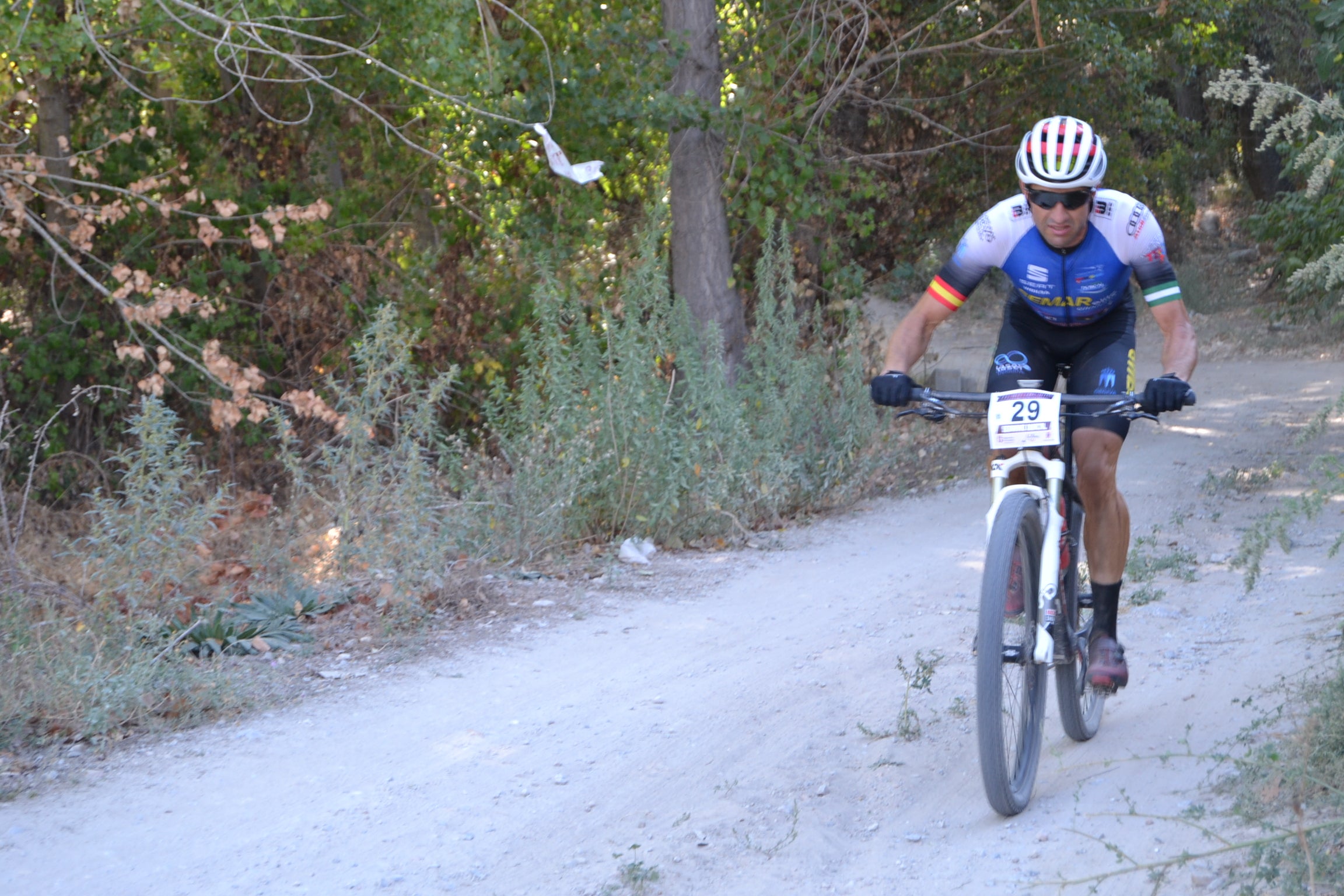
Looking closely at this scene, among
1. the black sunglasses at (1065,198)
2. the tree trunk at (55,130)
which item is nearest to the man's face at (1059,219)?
the black sunglasses at (1065,198)

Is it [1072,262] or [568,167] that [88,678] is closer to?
[1072,262]

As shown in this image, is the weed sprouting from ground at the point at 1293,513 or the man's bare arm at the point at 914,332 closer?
the weed sprouting from ground at the point at 1293,513

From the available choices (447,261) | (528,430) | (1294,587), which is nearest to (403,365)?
(528,430)

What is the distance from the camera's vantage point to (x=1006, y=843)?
12.3 ft

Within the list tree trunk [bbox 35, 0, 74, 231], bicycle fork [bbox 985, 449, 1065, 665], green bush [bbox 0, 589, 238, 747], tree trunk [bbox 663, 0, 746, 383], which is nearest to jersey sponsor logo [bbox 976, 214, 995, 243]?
bicycle fork [bbox 985, 449, 1065, 665]

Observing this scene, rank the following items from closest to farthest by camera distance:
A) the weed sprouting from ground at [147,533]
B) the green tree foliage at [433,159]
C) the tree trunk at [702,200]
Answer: the weed sprouting from ground at [147,533] < the green tree foliage at [433,159] < the tree trunk at [702,200]

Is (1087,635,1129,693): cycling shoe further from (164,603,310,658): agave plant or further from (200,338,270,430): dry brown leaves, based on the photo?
(200,338,270,430): dry brown leaves

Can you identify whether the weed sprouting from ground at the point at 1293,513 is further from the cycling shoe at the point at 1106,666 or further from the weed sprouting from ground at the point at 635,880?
the weed sprouting from ground at the point at 635,880

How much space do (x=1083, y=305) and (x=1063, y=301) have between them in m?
0.07

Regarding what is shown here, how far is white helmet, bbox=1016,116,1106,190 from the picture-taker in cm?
404

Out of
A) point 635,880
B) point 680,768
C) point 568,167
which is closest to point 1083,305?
point 680,768

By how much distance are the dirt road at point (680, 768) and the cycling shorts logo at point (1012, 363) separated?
1.26 m

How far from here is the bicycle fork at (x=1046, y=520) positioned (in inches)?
152

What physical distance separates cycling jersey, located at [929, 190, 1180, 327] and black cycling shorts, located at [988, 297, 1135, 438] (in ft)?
0.18
